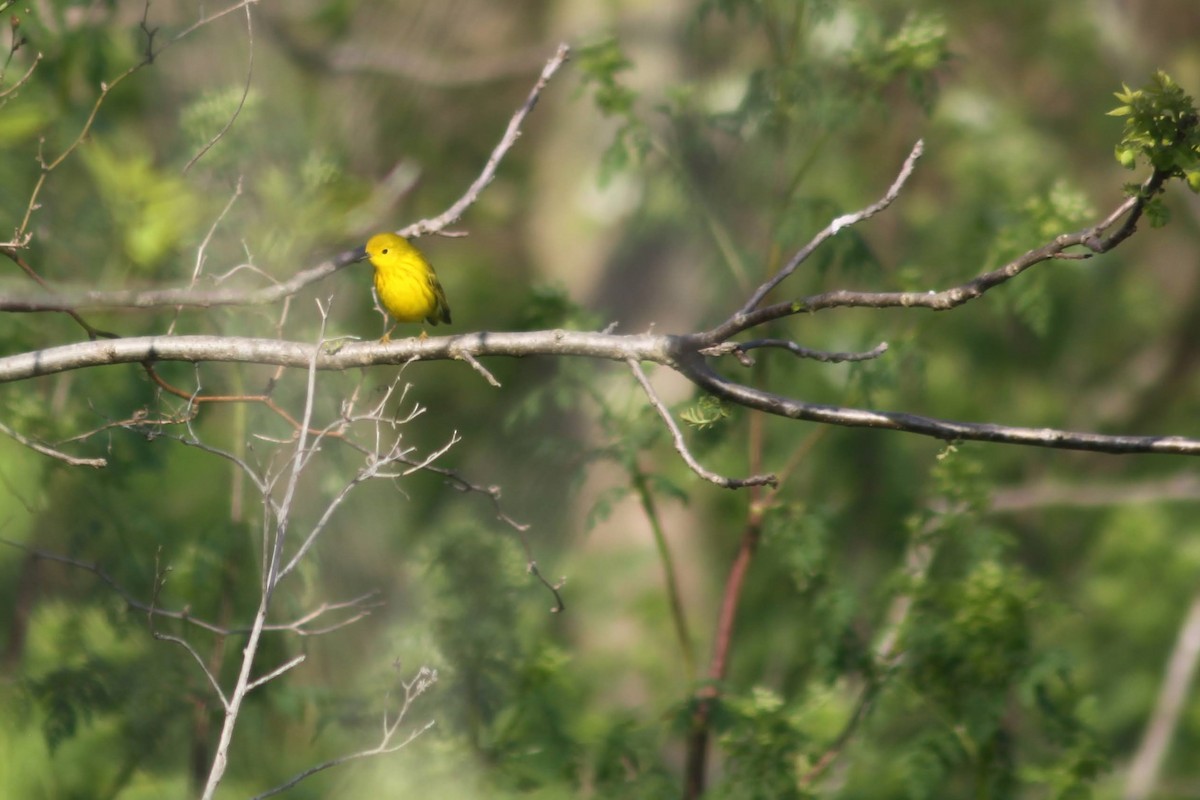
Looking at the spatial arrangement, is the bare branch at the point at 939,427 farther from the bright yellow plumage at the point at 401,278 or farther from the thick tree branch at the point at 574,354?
the bright yellow plumage at the point at 401,278

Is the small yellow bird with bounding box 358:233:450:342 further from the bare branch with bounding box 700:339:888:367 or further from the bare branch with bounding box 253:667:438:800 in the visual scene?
the bare branch with bounding box 700:339:888:367

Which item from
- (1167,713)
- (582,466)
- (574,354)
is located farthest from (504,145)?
(1167,713)

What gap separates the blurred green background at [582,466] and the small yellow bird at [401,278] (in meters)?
0.35

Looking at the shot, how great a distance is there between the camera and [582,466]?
4.98m

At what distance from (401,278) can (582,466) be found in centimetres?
109

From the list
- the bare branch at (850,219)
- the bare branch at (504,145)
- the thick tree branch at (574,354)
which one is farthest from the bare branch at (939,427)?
the bare branch at (504,145)

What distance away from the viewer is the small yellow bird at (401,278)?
5.22m

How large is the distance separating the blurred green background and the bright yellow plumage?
35 centimetres

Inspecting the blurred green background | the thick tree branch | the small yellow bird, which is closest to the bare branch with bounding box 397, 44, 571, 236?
the thick tree branch

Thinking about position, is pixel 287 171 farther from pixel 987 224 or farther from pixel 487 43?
pixel 487 43

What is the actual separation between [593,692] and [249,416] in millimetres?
3521

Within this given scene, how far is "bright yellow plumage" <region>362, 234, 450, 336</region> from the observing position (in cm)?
522

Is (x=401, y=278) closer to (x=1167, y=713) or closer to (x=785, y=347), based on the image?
(x=785, y=347)

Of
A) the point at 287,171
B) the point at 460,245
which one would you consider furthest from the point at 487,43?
the point at 287,171
